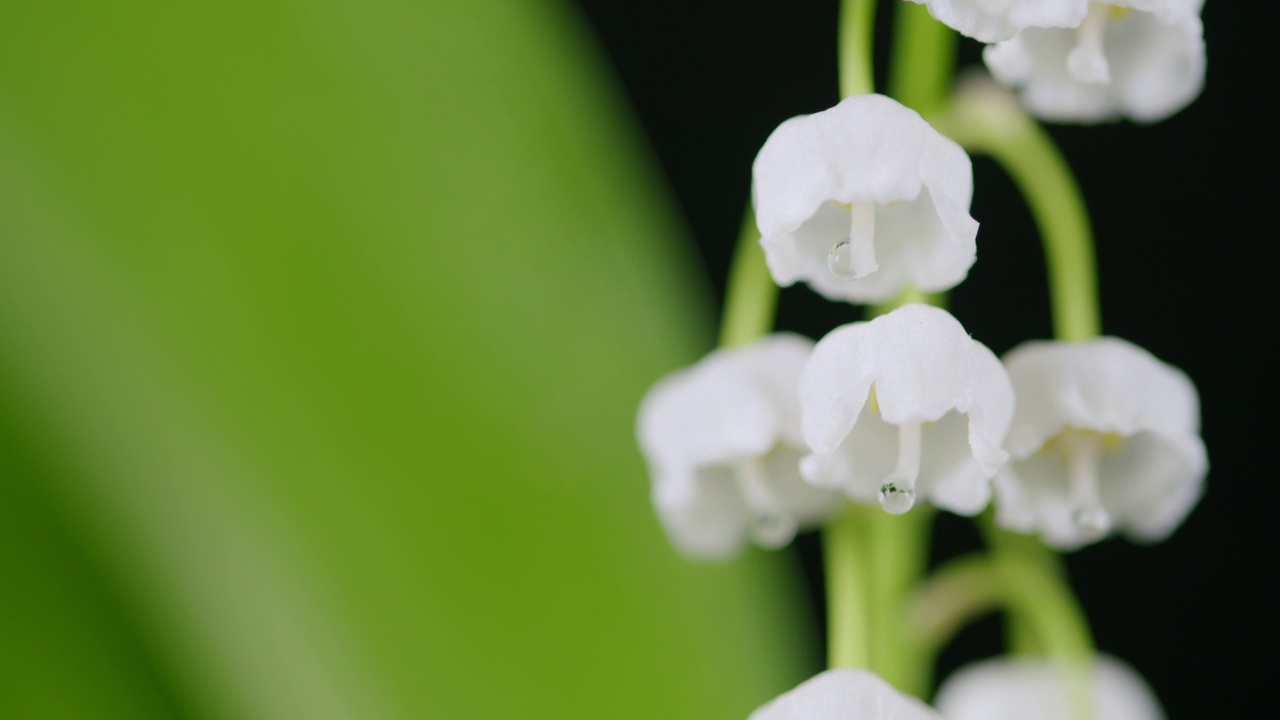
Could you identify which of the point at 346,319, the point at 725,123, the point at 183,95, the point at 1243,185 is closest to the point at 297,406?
the point at 346,319

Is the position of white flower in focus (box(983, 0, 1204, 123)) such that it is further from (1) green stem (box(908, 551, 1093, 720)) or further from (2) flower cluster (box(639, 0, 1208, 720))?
(1) green stem (box(908, 551, 1093, 720))

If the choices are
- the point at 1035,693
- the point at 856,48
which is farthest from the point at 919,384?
the point at 1035,693

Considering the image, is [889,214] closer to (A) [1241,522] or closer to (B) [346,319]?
(B) [346,319]

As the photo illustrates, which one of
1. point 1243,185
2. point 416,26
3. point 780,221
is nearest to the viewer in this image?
point 780,221

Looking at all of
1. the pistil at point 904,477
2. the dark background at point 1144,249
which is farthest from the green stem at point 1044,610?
the dark background at point 1144,249

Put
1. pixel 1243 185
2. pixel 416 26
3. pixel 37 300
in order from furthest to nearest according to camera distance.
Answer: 1. pixel 1243 185
2. pixel 416 26
3. pixel 37 300

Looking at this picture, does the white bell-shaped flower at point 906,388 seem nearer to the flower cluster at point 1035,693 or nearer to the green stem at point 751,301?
the green stem at point 751,301

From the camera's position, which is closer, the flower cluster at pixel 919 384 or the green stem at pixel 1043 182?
the flower cluster at pixel 919 384
